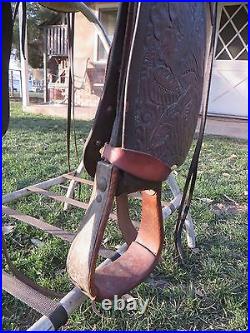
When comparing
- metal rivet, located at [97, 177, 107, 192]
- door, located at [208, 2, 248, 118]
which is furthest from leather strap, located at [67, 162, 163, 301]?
door, located at [208, 2, 248, 118]

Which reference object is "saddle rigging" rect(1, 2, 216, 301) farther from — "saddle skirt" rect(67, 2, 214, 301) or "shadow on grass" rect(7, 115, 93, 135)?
Answer: "shadow on grass" rect(7, 115, 93, 135)

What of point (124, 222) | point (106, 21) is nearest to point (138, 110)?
point (124, 222)

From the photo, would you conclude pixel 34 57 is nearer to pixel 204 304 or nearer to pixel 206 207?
pixel 206 207

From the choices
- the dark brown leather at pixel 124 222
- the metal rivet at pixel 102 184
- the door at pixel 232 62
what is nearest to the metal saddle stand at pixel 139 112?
the metal rivet at pixel 102 184

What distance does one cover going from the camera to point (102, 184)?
A: 50 centimetres

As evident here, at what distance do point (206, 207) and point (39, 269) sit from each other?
960 mm

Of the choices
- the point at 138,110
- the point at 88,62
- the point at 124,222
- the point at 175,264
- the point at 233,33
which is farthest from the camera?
the point at 88,62

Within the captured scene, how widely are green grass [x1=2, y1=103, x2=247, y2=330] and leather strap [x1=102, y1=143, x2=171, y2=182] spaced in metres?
0.62

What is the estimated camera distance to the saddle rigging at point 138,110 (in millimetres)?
475

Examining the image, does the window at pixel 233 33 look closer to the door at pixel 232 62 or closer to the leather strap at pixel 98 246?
the door at pixel 232 62

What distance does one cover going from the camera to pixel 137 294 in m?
1.04

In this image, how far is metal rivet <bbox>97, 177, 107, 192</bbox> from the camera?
0.50 meters

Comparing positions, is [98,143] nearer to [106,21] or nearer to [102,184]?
[102,184]

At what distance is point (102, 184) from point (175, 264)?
813 millimetres
